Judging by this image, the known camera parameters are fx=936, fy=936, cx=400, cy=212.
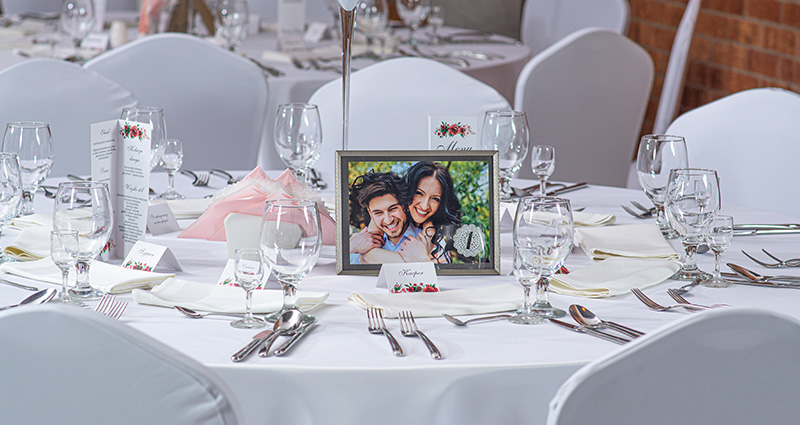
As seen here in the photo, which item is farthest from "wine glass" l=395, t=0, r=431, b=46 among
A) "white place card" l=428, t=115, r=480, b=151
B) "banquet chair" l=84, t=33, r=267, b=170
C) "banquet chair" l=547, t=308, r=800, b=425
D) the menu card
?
"banquet chair" l=547, t=308, r=800, b=425

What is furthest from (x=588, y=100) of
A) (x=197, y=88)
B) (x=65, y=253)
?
(x=65, y=253)

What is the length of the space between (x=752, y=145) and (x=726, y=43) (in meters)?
2.51

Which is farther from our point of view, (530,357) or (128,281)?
(128,281)

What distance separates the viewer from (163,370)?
2.83 ft

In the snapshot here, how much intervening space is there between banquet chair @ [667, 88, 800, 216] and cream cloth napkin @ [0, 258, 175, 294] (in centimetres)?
156

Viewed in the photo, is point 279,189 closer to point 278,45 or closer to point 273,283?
point 273,283

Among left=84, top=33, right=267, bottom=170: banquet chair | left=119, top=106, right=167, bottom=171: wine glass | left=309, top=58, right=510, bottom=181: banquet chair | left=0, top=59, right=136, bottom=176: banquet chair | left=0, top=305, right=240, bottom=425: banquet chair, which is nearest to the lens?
left=0, top=305, right=240, bottom=425: banquet chair

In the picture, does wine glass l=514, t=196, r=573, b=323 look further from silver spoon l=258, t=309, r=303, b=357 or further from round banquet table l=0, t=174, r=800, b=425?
silver spoon l=258, t=309, r=303, b=357

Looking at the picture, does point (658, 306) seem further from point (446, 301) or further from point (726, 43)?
point (726, 43)

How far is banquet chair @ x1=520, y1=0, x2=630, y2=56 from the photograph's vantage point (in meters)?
5.10

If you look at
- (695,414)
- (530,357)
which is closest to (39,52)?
(530,357)

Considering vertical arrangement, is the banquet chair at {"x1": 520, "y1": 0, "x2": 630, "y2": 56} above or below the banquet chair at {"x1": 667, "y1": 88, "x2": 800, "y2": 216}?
above

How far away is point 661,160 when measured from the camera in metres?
1.83

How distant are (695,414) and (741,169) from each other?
1605mm
